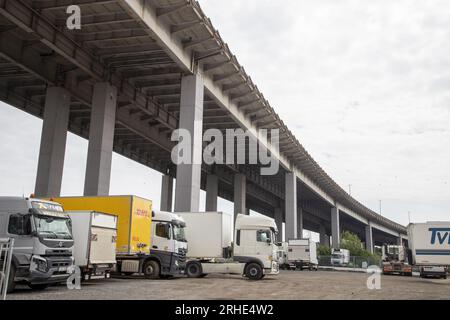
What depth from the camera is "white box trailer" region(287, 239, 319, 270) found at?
42312 mm

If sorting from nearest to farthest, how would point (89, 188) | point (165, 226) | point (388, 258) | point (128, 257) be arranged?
point (128, 257), point (165, 226), point (89, 188), point (388, 258)

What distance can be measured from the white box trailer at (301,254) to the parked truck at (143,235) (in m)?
22.8

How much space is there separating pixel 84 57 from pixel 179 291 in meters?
16.5

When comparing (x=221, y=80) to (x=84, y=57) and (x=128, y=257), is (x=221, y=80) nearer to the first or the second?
(x=84, y=57)

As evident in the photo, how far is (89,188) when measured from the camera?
2705cm

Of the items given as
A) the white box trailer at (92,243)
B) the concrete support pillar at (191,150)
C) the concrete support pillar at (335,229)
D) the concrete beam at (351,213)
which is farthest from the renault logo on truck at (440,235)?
the concrete beam at (351,213)

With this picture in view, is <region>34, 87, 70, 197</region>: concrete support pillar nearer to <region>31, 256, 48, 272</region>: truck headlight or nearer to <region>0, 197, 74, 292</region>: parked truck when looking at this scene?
<region>0, 197, 74, 292</region>: parked truck

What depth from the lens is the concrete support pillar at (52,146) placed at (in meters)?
27.3

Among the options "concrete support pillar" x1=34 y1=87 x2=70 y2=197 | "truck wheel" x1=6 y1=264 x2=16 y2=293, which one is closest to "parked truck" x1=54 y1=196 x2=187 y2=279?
"truck wheel" x1=6 y1=264 x2=16 y2=293

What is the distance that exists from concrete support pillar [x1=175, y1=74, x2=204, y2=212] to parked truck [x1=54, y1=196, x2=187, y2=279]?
2.99m

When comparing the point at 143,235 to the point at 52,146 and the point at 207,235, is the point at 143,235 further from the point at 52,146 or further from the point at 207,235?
the point at 52,146

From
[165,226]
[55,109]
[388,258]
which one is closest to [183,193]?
[165,226]

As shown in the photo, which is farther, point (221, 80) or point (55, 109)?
point (221, 80)

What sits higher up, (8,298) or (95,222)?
(95,222)
